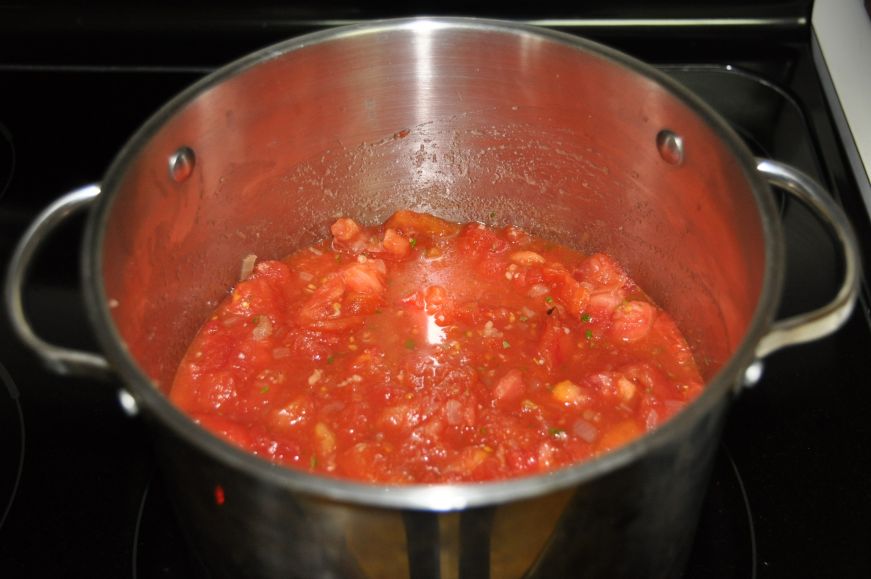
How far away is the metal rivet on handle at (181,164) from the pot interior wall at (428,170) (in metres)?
0.02

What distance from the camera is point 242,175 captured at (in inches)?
83.5

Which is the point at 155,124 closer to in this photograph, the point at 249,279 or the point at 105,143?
the point at 249,279

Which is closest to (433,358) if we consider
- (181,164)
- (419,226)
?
(419,226)

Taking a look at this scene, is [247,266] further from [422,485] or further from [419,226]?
[422,485]

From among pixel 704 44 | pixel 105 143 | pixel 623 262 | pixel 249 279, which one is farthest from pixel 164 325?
pixel 704 44

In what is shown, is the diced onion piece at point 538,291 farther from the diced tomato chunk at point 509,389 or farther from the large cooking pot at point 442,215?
the diced tomato chunk at point 509,389

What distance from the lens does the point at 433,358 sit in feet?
6.87

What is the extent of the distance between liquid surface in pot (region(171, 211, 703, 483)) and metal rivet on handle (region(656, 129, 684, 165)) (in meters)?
0.37

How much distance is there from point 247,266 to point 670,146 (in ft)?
3.41

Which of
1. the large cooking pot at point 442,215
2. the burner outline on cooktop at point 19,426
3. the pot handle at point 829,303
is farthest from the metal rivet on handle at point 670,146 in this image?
the burner outline on cooktop at point 19,426

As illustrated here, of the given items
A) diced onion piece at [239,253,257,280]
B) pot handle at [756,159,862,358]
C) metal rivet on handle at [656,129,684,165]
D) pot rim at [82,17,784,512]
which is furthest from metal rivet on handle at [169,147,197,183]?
pot handle at [756,159,862,358]

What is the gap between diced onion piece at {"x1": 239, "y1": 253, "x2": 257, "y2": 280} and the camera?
89.4 inches

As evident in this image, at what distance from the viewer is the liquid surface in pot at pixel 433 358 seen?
187 centimetres

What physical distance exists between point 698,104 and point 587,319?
2.00 ft
